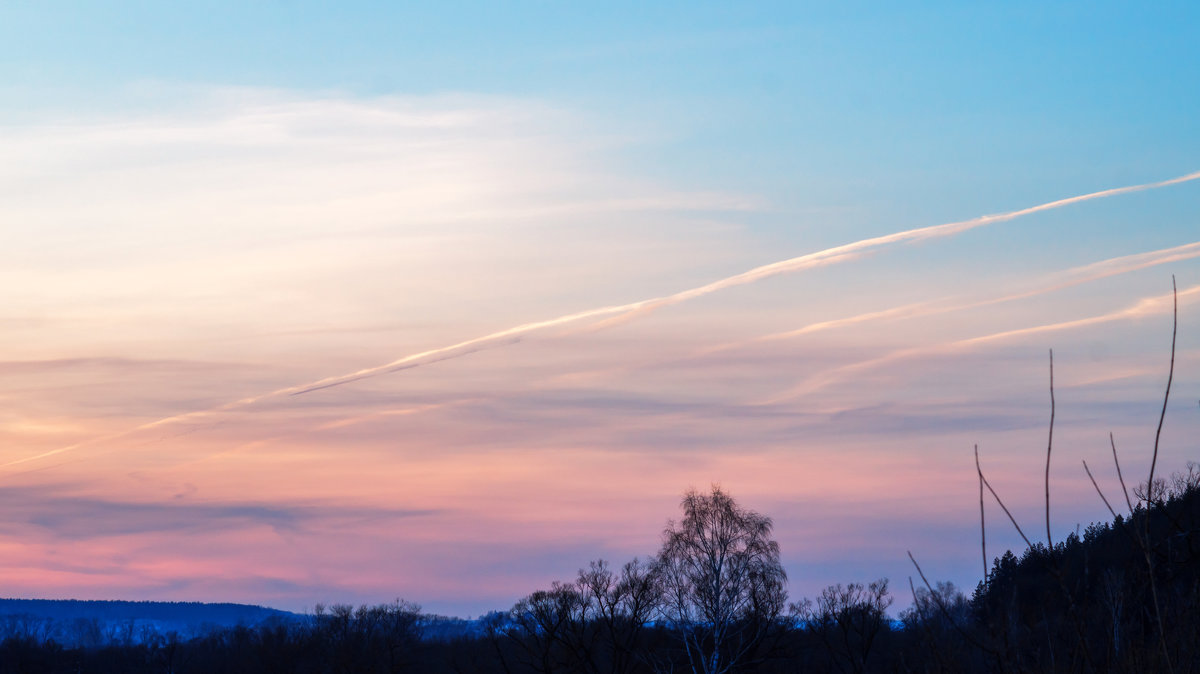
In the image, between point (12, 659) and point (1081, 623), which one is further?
point (12, 659)

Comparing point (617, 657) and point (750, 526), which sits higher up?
point (750, 526)

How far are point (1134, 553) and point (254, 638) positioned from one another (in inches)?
4703

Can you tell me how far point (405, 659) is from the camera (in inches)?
3561

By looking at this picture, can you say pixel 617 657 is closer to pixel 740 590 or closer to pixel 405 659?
pixel 740 590

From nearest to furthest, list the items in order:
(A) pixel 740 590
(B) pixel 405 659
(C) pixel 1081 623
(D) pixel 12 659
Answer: (C) pixel 1081 623, (A) pixel 740 590, (B) pixel 405 659, (D) pixel 12 659

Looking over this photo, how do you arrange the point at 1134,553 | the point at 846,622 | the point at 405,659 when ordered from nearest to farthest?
1. the point at 1134,553
2. the point at 846,622
3. the point at 405,659

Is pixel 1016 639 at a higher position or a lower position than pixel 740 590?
lower

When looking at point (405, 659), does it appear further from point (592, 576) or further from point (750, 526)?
point (750, 526)

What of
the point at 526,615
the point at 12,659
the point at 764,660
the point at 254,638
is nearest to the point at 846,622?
the point at 764,660

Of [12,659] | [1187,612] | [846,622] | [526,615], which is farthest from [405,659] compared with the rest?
[1187,612]

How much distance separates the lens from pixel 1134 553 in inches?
197

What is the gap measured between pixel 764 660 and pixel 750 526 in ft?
22.8

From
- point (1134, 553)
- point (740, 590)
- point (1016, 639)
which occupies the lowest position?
point (1016, 639)

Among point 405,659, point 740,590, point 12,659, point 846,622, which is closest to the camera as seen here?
point 740,590
